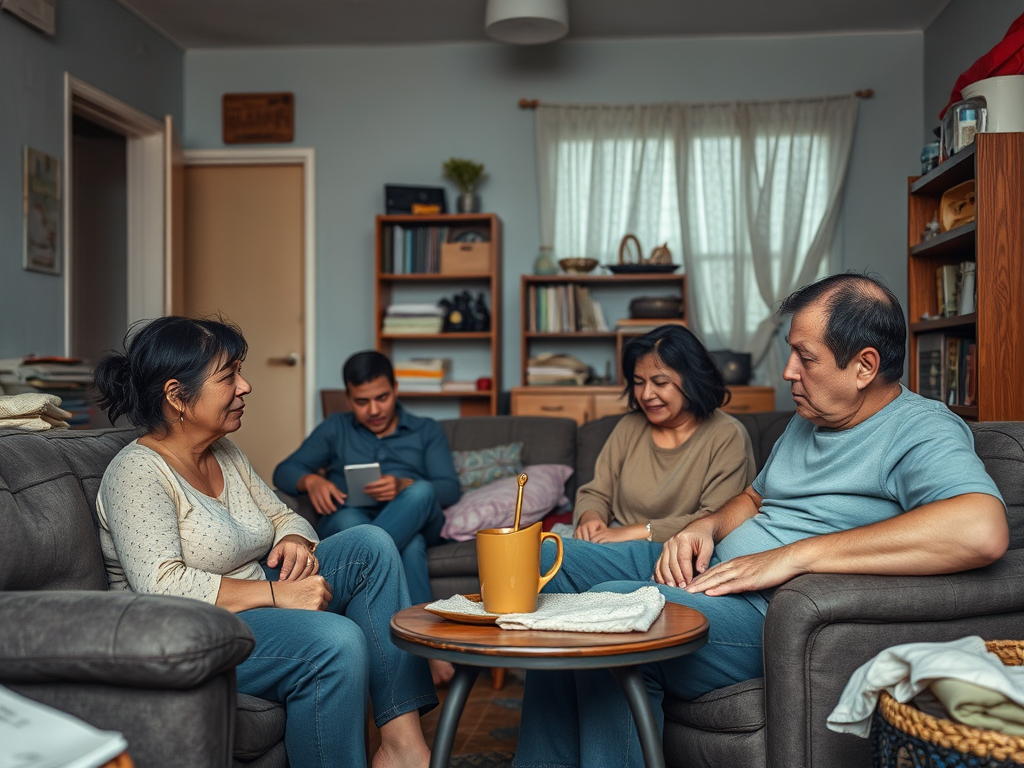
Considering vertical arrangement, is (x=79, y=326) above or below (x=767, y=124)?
below

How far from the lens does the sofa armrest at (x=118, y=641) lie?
1250mm

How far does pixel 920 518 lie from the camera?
1.52 m

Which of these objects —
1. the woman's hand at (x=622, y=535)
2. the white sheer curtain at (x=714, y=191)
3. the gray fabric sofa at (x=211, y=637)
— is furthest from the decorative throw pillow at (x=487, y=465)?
the white sheer curtain at (x=714, y=191)

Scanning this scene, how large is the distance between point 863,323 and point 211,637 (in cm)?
121

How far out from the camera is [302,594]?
5.83 ft

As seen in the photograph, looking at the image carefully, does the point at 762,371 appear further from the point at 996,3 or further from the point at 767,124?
the point at 996,3

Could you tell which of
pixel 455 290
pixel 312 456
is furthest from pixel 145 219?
pixel 312 456

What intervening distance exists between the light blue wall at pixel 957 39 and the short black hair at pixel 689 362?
2.45 m

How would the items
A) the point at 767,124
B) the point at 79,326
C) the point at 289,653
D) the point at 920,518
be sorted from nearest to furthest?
the point at 920,518, the point at 289,653, the point at 767,124, the point at 79,326

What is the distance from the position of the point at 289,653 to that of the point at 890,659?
0.97 meters

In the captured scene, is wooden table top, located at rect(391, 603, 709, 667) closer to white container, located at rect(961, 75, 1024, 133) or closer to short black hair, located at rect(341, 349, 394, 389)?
short black hair, located at rect(341, 349, 394, 389)


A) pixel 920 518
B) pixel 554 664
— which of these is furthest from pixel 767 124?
pixel 554 664

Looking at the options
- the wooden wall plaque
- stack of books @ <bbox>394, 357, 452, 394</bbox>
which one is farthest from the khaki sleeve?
the wooden wall plaque

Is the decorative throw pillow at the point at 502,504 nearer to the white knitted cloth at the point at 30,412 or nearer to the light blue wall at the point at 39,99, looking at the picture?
the white knitted cloth at the point at 30,412
